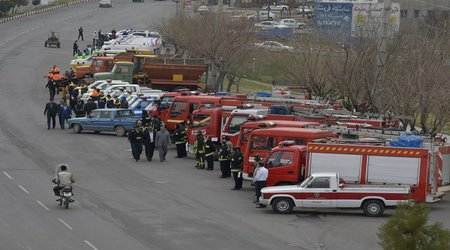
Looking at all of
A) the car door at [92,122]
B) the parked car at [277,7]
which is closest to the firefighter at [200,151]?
the car door at [92,122]

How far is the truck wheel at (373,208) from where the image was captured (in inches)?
1122

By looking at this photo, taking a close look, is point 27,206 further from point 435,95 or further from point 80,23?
point 80,23

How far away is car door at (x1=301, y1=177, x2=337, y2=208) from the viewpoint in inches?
1123

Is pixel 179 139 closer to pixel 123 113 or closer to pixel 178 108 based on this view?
pixel 178 108

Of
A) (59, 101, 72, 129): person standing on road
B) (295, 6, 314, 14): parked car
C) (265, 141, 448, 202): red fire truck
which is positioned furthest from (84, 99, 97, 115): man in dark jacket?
(295, 6, 314, 14): parked car

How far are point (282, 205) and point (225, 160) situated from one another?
6.28 m

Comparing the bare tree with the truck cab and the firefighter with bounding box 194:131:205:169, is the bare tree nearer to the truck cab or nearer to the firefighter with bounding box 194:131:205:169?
the truck cab

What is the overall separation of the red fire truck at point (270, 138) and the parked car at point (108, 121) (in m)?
11.8

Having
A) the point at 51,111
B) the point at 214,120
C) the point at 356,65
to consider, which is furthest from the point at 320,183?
the point at 51,111

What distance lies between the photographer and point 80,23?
113750mm

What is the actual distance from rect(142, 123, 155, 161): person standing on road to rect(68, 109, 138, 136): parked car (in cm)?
643

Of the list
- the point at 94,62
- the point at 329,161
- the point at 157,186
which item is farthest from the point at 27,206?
the point at 94,62

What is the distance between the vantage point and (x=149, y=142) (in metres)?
38.3

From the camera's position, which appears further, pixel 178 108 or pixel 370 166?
pixel 178 108
